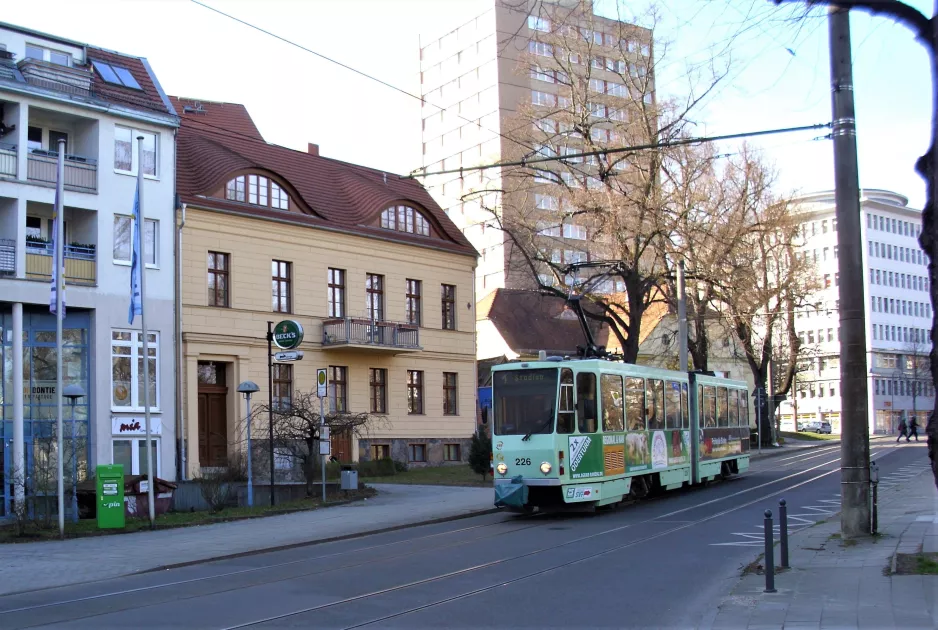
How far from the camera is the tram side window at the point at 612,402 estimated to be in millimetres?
21766

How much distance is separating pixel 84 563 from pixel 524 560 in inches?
278

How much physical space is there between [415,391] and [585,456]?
77.7 feet

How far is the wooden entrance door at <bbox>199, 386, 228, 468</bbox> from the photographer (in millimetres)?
35594

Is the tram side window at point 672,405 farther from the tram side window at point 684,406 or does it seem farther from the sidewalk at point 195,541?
the sidewalk at point 195,541

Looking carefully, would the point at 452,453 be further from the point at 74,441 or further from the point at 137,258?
the point at 137,258

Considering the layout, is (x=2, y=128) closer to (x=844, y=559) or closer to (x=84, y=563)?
(x=84, y=563)

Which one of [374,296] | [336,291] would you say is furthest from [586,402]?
[374,296]

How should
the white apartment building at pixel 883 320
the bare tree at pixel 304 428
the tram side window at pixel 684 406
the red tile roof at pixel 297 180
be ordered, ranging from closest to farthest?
the tram side window at pixel 684 406 < the bare tree at pixel 304 428 < the red tile roof at pixel 297 180 < the white apartment building at pixel 883 320

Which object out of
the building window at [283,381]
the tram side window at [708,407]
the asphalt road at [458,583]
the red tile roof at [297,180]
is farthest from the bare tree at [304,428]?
the red tile roof at [297,180]

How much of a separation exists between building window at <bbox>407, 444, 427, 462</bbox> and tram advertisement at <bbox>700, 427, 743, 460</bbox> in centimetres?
1533

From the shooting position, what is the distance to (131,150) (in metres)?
32.7

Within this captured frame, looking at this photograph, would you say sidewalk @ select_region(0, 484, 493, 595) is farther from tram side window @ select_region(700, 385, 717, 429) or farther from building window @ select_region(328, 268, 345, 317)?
building window @ select_region(328, 268, 345, 317)

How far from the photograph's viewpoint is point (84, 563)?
1583 cm

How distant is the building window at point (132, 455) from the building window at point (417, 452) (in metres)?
13.0
